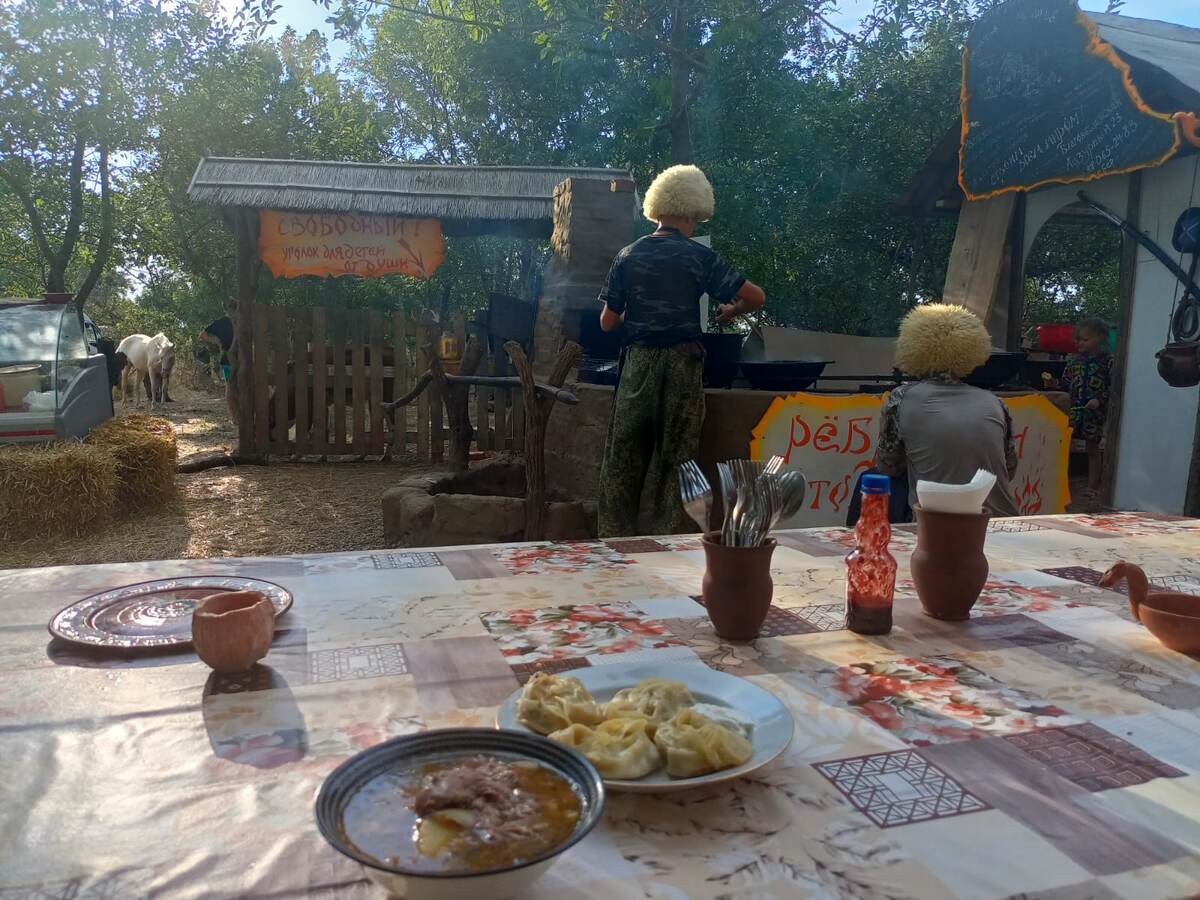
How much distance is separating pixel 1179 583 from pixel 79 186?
13558 mm

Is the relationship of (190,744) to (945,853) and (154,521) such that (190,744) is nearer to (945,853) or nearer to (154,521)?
(945,853)

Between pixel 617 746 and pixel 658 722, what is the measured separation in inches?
3.4

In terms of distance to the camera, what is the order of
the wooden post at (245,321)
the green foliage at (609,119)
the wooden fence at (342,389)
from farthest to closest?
the green foliage at (609,119)
the wooden fence at (342,389)
the wooden post at (245,321)

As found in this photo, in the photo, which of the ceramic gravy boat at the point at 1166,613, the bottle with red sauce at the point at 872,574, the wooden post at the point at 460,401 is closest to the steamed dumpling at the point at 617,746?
the bottle with red sauce at the point at 872,574

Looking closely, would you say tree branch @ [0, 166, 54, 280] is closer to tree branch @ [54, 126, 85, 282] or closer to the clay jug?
tree branch @ [54, 126, 85, 282]

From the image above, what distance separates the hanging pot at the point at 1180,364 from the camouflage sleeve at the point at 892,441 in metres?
3.28

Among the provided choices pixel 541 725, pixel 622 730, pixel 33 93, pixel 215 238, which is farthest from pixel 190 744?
pixel 215 238

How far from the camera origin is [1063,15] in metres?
6.21

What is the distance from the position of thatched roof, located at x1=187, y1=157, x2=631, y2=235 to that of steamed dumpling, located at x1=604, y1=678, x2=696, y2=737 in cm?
730

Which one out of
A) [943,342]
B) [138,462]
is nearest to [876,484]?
[943,342]

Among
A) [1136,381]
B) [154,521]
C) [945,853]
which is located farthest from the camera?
[154,521]

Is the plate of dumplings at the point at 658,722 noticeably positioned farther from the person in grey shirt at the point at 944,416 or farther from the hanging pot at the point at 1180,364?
the hanging pot at the point at 1180,364

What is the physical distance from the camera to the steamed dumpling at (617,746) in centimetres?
97

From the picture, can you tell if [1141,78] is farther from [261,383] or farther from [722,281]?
[261,383]
